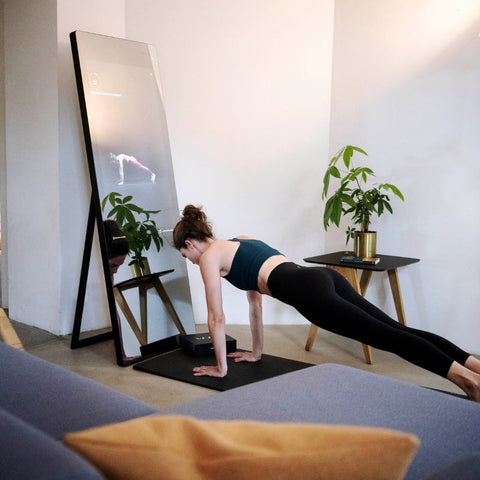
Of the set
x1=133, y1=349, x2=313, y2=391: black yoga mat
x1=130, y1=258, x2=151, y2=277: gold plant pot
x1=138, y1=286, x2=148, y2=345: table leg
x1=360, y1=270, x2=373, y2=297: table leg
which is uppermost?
x1=130, y1=258, x2=151, y2=277: gold plant pot

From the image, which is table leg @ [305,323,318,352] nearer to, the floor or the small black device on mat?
the floor

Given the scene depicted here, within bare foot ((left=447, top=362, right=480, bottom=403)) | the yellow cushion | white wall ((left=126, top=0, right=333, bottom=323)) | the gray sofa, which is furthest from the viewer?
white wall ((left=126, top=0, right=333, bottom=323))

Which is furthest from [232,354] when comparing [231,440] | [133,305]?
[231,440]

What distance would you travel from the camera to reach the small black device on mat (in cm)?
355

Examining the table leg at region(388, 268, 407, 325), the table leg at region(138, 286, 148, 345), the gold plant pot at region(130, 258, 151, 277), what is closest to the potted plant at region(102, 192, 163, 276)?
the gold plant pot at region(130, 258, 151, 277)

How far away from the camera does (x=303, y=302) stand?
108 inches

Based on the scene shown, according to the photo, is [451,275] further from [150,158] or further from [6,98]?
[6,98]

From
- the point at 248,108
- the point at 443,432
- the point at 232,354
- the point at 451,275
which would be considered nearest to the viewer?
the point at 443,432

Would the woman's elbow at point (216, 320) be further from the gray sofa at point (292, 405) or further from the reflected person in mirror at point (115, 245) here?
the gray sofa at point (292, 405)

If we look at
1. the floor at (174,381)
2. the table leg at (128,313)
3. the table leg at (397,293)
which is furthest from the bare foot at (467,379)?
the table leg at (128,313)

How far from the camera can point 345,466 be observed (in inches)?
31.6

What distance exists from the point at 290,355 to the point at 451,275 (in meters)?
1.15

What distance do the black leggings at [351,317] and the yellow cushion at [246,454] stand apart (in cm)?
159

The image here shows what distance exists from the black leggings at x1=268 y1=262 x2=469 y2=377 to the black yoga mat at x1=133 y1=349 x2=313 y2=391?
53cm
